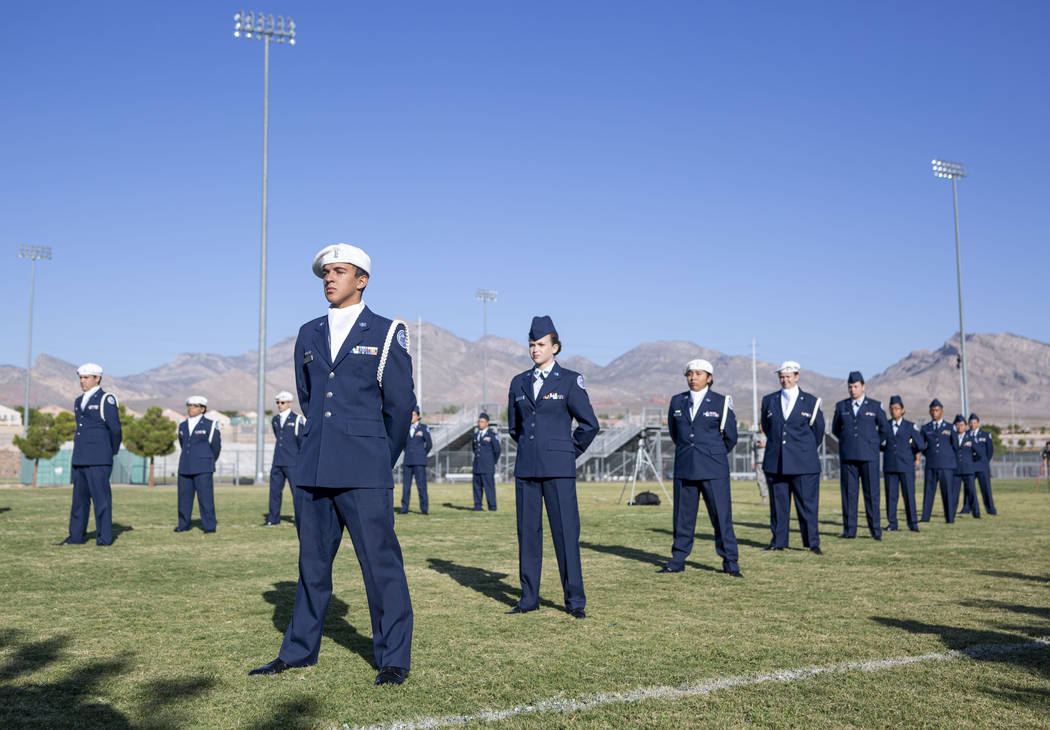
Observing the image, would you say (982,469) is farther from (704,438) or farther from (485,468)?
(704,438)

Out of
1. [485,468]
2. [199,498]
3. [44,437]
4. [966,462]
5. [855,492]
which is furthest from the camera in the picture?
[44,437]

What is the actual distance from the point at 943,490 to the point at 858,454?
5.06 metres

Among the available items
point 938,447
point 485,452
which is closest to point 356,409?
point 938,447

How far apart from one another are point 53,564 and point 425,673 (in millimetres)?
6156

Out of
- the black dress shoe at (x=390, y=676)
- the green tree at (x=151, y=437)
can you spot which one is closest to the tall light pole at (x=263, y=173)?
the green tree at (x=151, y=437)

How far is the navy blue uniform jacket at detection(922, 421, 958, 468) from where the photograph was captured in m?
16.5

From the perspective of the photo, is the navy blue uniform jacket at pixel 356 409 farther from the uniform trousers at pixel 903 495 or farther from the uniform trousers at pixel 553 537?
the uniform trousers at pixel 903 495

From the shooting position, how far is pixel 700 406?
941 cm

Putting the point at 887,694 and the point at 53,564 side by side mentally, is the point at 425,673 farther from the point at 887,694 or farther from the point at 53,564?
the point at 53,564

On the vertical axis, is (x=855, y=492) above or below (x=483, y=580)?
above

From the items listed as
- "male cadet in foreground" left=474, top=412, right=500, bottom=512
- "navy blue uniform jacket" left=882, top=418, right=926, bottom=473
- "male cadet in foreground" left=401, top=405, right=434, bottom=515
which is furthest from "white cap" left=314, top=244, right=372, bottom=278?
"male cadet in foreground" left=474, top=412, right=500, bottom=512

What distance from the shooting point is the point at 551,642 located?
224 inches

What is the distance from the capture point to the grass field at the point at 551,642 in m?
4.20

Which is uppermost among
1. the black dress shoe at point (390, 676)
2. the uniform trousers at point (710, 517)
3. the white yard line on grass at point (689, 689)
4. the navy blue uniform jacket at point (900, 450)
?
the navy blue uniform jacket at point (900, 450)
